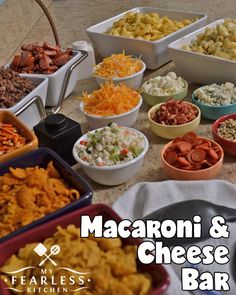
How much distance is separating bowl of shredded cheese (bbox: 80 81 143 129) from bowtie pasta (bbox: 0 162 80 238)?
0.91 ft

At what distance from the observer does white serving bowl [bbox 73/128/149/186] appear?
102 cm

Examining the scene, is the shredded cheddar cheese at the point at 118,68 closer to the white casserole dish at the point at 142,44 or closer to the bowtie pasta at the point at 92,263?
the white casserole dish at the point at 142,44

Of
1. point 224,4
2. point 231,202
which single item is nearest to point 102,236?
point 231,202

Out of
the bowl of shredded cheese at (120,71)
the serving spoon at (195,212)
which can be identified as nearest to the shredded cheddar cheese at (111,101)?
the bowl of shredded cheese at (120,71)

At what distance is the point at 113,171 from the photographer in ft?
3.36

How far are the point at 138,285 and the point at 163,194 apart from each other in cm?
29

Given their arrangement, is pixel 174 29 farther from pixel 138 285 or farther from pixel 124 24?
pixel 138 285

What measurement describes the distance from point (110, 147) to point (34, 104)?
32cm

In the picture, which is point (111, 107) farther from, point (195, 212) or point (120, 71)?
point (195, 212)

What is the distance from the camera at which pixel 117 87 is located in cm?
126

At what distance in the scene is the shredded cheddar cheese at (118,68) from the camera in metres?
1.38

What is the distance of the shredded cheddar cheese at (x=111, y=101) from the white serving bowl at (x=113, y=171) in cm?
18

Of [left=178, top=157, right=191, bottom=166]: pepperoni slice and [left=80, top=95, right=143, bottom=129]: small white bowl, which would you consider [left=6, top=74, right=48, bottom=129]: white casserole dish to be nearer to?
[left=80, top=95, right=143, bottom=129]: small white bowl

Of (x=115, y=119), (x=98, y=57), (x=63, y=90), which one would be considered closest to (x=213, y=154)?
(x=115, y=119)
